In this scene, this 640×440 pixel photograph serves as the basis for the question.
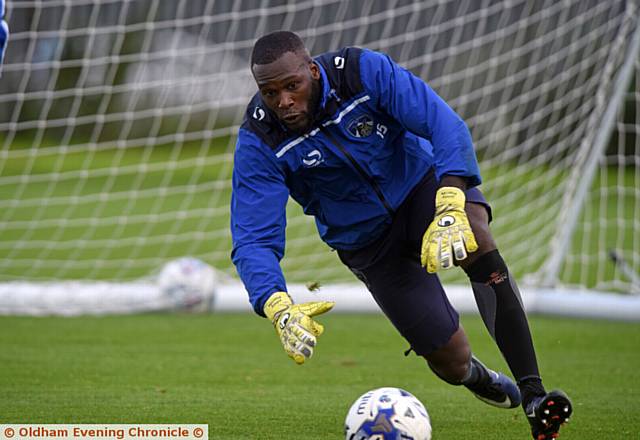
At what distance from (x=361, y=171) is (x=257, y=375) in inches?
88.2

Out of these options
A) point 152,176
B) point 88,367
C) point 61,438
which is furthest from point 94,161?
point 61,438

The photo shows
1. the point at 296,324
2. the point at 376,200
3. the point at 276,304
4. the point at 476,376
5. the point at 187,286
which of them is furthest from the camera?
the point at 187,286

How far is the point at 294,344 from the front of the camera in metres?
3.61

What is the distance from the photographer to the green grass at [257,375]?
187 inches

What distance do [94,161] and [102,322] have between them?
4707mm

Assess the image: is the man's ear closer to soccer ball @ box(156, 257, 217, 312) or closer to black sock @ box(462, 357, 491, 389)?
black sock @ box(462, 357, 491, 389)

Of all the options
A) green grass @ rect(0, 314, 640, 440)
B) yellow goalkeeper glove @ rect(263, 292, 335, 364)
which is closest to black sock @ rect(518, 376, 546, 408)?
green grass @ rect(0, 314, 640, 440)

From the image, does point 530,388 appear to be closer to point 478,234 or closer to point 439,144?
point 478,234

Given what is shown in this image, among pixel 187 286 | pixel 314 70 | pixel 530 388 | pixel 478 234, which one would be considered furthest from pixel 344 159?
pixel 187 286

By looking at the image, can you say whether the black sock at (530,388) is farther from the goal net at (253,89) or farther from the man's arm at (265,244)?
the goal net at (253,89)

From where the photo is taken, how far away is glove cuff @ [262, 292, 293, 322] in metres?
3.75

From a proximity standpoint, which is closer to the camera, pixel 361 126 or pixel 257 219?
pixel 257 219

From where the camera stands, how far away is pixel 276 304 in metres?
3.77

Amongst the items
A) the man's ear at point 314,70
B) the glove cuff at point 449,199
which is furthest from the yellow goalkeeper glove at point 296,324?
the man's ear at point 314,70
